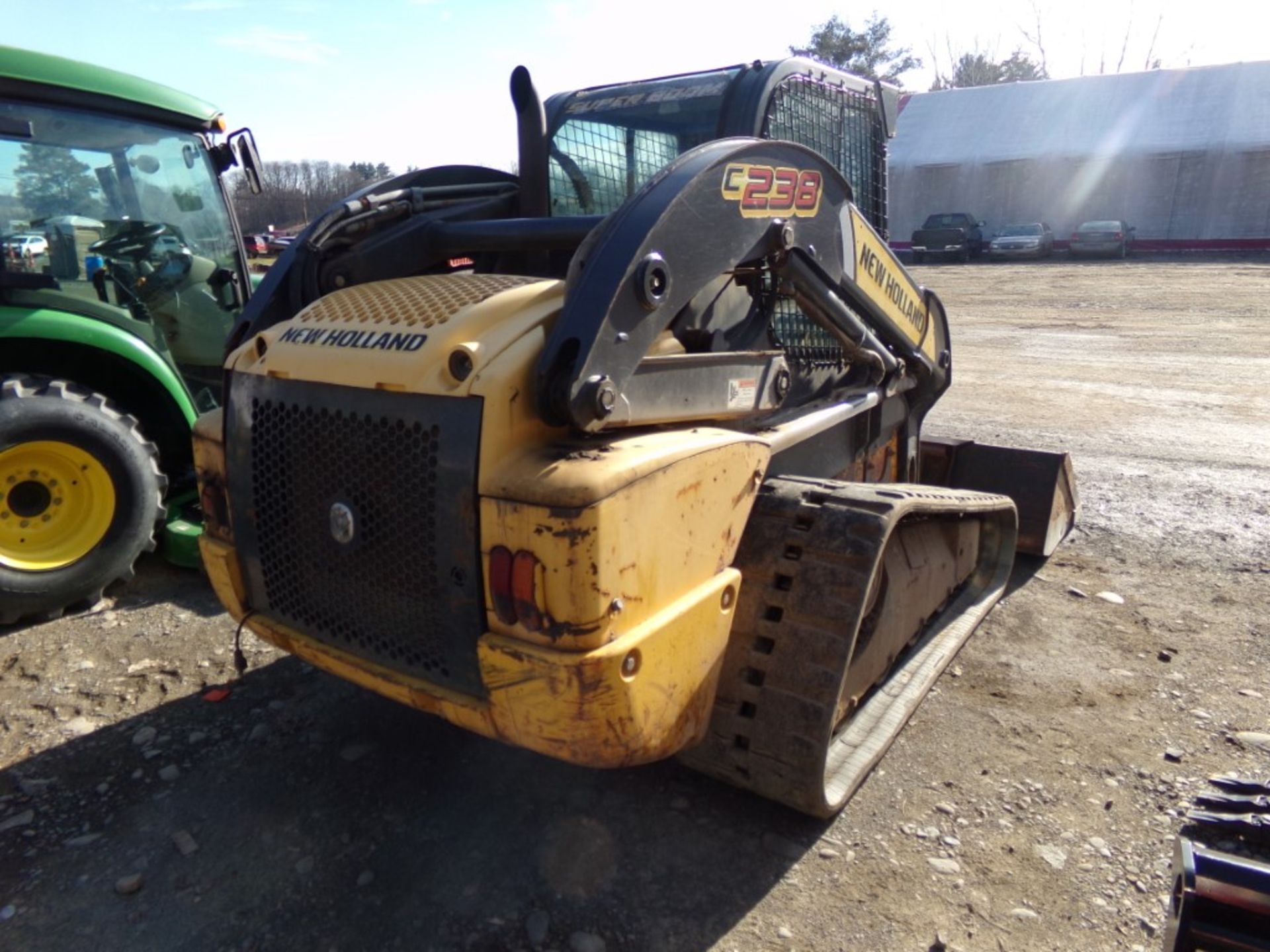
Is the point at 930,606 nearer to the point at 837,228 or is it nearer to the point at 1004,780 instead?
the point at 1004,780

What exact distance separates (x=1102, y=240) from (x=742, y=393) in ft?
101

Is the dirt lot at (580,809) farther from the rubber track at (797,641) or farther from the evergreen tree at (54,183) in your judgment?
the evergreen tree at (54,183)

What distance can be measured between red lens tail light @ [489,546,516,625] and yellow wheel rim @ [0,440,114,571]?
9.56 feet

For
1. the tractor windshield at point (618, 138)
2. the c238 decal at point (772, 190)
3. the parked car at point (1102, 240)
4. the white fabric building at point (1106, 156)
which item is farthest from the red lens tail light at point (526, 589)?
the parked car at point (1102, 240)

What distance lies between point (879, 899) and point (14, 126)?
15.5 ft

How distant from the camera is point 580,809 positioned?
2814mm

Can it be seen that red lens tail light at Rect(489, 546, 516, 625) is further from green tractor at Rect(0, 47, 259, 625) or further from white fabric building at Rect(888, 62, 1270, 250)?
white fabric building at Rect(888, 62, 1270, 250)

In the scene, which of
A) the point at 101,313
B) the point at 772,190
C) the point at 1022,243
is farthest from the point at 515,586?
the point at 1022,243

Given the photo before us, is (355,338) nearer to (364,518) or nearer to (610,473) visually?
(364,518)

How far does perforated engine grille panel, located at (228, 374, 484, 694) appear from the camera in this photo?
2.22 m

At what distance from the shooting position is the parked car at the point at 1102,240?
95.4 ft

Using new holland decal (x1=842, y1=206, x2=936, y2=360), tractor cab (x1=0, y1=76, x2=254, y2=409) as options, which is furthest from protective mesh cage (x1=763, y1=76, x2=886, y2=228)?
tractor cab (x1=0, y1=76, x2=254, y2=409)

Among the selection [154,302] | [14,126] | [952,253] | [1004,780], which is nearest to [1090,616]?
[1004,780]

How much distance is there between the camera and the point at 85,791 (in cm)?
295
